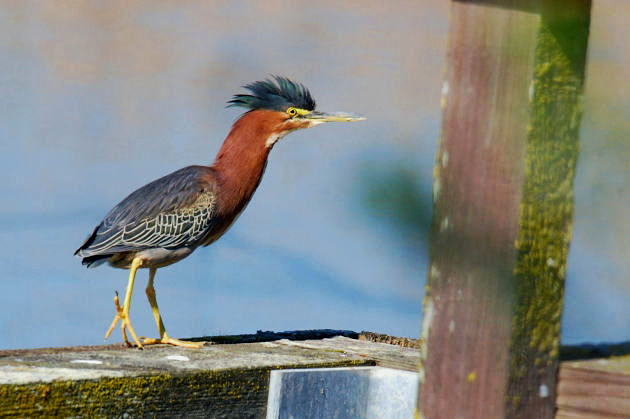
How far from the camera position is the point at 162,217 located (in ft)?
12.1

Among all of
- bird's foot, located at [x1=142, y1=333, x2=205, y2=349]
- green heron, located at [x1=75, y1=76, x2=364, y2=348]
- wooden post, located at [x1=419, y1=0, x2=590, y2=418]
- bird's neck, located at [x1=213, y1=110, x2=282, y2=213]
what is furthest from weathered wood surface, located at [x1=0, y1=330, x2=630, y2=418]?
wooden post, located at [x1=419, y1=0, x2=590, y2=418]

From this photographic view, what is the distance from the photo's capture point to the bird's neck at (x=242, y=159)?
3795 millimetres

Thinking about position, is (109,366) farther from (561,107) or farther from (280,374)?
(561,107)

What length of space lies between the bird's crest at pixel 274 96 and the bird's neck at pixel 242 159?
0.05 meters

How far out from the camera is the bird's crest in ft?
13.0

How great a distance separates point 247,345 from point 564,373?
6.42 feet

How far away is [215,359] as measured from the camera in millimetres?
2566

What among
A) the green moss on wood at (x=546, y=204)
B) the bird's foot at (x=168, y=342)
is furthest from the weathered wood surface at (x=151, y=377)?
the green moss on wood at (x=546, y=204)

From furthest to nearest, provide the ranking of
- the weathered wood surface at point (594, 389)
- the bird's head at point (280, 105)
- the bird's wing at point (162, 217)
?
the bird's head at point (280, 105) → the bird's wing at point (162, 217) → the weathered wood surface at point (594, 389)

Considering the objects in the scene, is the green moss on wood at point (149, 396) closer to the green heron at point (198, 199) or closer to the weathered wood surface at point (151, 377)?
the weathered wood surface at point (151, 377)

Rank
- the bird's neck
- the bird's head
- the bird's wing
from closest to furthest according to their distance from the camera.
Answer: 1. the bird's wing
2. the bird's neck
3. the bird's head

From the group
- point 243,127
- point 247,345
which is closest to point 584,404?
point 247,345

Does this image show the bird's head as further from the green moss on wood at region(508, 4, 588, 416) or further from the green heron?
the green moss on wood at region(508, 4, 588, 416)

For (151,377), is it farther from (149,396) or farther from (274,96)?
(274,96)
